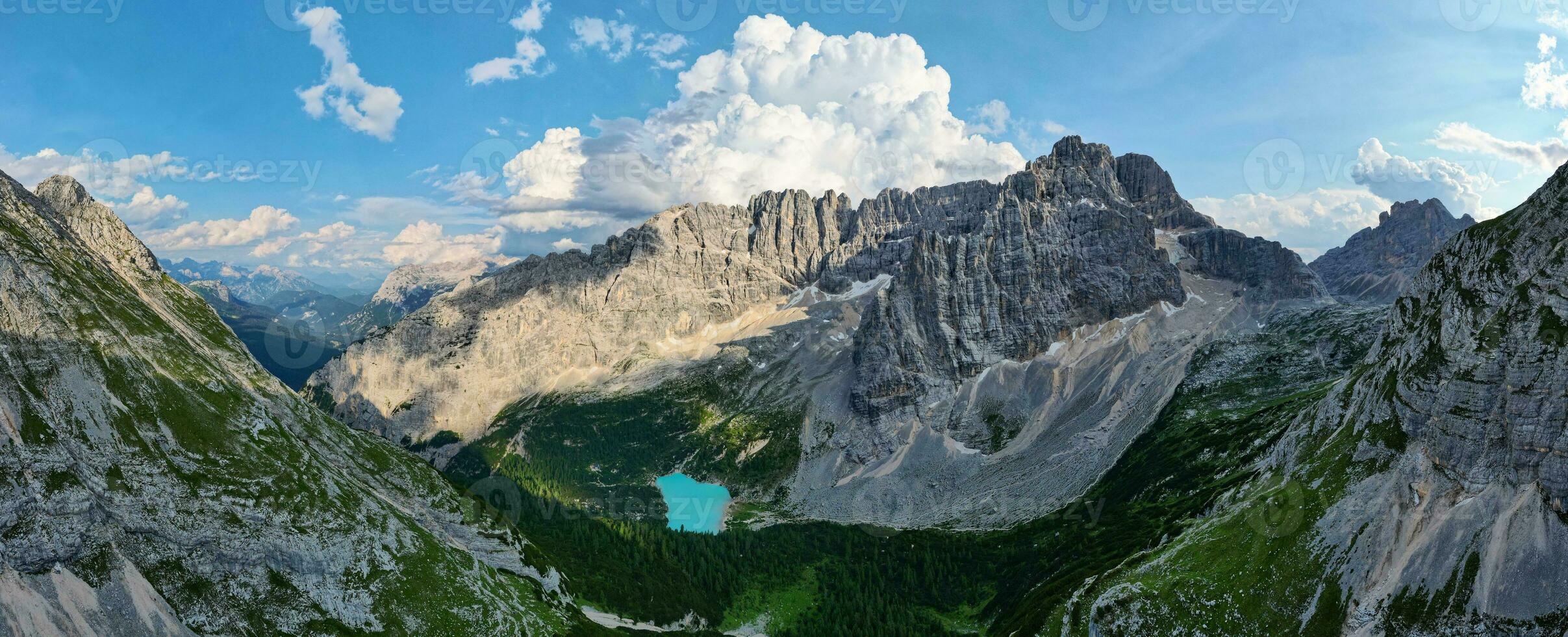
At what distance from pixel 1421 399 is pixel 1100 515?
67.9 metres

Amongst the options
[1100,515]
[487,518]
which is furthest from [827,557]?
[487,518]

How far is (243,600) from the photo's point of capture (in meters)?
68.3

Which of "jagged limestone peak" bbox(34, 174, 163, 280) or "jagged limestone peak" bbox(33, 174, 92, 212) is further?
"jagged limestone peak" bbox(33, 174, 92, 212)

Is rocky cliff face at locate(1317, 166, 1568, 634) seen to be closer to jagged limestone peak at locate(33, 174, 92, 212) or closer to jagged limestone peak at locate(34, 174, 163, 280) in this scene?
jagged limestone peak at locate(34, 174, 163, 280)

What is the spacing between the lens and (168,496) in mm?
68625

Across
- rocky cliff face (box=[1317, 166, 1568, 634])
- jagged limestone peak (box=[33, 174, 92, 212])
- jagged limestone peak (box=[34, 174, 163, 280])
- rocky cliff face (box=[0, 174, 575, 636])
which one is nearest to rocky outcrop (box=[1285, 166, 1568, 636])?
rocky cliff face (box=[1317, 166, 1568, 634])

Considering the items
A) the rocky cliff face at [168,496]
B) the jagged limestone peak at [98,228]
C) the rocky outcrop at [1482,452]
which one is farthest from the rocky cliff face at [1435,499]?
the jagged limestone peak at [98,228]

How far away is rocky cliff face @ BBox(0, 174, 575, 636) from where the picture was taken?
199 feet

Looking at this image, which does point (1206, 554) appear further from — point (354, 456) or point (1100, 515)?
point (354, 456)

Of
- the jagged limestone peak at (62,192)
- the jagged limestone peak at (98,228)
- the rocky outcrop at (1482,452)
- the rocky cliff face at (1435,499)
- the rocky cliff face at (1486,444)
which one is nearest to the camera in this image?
the rocky outcrop at (1482,452)

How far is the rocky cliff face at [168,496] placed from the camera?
6059 cm

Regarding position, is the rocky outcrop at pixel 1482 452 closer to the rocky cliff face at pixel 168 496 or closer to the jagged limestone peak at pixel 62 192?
the rocky cliff face at pixel 168 496

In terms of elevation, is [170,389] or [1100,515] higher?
[170,389]

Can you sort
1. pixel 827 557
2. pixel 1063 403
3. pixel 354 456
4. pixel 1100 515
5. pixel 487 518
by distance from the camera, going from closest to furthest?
1. pixel 354 456
2. pixel 487 518
3. pixel 1100 515
4. pixel 827 557
5. pixel 1063 403
